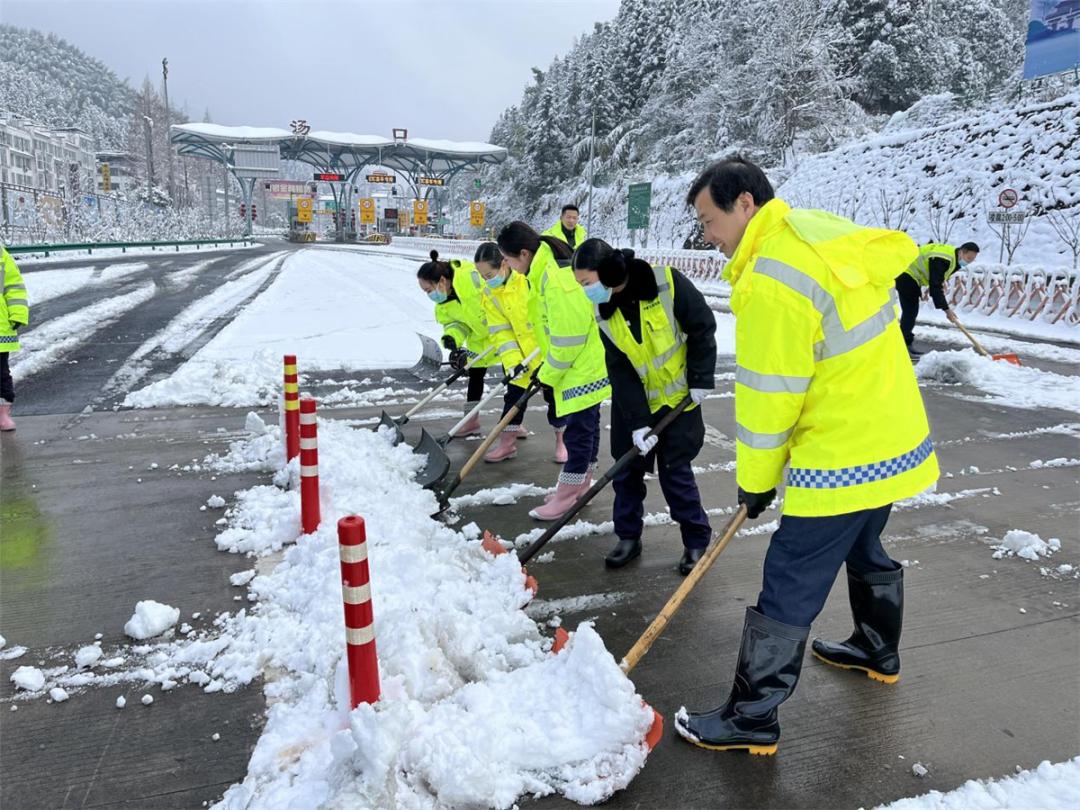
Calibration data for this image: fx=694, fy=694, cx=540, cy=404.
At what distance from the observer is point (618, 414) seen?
3.88 metres

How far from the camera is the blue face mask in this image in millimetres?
3539

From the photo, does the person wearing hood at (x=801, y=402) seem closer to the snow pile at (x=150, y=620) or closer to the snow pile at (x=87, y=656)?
the snow pile at (x=150, y=620)

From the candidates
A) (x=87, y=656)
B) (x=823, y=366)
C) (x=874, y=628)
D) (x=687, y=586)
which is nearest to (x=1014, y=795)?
(x=874, y=628)

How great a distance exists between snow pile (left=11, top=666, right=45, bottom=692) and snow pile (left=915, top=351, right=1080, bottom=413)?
8.83 m

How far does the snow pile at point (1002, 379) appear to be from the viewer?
793 centimetres

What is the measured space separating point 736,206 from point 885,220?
81.5 feet

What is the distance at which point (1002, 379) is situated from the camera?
8711 millimetres

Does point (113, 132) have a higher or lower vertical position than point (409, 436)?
higher

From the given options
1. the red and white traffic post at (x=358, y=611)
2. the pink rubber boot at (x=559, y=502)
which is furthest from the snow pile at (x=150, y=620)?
the pink rubber boot at (x=559, y=502)

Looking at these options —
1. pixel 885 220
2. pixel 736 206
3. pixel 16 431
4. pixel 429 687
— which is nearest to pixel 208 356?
pixel 16 431

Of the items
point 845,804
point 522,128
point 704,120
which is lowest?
point 845,804

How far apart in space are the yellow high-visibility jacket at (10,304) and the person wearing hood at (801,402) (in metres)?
6.66

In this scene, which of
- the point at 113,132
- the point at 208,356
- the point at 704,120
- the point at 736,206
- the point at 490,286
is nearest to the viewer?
the point at 736,206

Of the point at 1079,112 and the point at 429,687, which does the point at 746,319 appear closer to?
the point at 429,687
